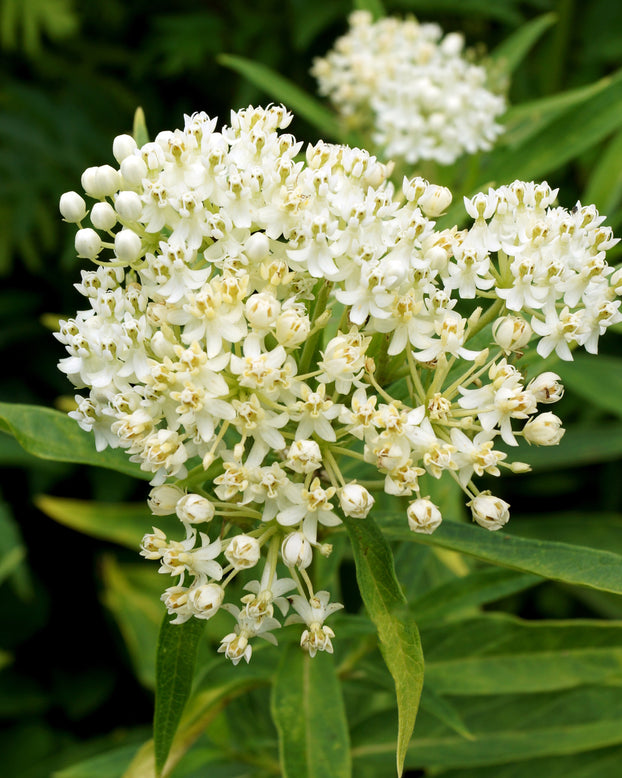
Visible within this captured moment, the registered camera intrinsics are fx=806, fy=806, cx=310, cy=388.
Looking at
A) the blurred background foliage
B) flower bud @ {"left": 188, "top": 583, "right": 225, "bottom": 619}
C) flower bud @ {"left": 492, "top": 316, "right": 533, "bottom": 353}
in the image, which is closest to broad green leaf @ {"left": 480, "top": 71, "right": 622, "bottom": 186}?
the blurred background foliage

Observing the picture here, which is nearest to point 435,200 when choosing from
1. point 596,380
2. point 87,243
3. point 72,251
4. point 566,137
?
point 87,243

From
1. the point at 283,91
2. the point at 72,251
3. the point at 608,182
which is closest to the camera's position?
the point at 608,182

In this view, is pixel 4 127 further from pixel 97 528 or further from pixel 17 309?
pixel 97 528

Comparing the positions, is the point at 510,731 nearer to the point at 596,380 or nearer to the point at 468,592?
the point at 468,592

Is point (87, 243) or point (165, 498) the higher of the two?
point (87, 243)

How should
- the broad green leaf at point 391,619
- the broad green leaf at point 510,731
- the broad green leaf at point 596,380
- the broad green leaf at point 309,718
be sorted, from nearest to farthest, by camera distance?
the broad green leaf at point 391,619 → the broad green leaf at point 309,718 → the broad green leaf at point 510,731 → the broad green leaf at point 596,380

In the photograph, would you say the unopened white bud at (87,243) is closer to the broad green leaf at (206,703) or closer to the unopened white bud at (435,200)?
the unopened white bud at (435,200)

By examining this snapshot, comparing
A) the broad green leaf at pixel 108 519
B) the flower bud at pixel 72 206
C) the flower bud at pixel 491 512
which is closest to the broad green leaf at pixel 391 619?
the flower bud at pixel 491 512
